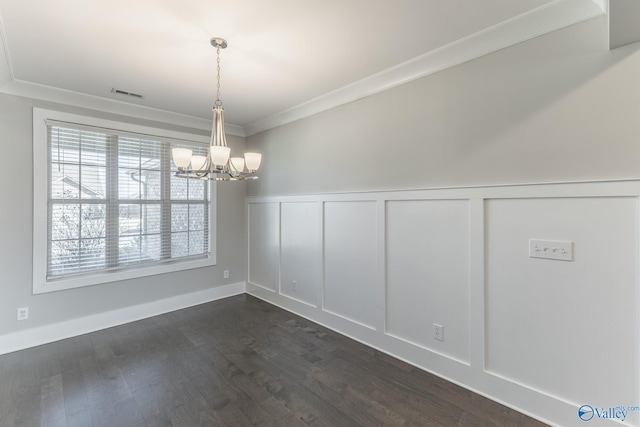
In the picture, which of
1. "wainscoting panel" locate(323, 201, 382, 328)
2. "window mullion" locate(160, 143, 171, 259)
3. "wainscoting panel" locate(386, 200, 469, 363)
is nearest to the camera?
"wainscoting panel" locate(386, 200, 469, 363)

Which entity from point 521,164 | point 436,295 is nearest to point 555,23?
point 521,164

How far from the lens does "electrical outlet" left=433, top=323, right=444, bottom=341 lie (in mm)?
2298

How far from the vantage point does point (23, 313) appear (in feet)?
9.16

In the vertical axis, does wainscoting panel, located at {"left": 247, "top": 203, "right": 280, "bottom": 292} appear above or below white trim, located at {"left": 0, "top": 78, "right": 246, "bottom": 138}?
below

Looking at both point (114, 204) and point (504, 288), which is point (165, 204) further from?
point (504, 288)

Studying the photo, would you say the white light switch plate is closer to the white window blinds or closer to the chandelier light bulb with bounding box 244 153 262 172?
the chandelier light bulb with bounding box 244 153 262 172

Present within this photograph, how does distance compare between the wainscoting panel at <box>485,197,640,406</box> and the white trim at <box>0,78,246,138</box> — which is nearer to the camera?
the wainscoting panel at <box>485,197,640,406</box>

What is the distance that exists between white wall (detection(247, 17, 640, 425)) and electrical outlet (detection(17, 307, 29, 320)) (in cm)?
318

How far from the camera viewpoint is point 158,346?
281 centimetres

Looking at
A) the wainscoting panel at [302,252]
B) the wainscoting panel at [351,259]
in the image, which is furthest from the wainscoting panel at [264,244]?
the wainscoting panel at [351,259]

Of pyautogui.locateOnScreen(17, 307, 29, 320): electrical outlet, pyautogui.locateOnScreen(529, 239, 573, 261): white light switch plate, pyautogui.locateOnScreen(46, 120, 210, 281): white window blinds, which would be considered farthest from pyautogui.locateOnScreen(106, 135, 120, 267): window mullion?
pyautogui.locateOnScreen(529, 239, 573, 261): white light switch plate

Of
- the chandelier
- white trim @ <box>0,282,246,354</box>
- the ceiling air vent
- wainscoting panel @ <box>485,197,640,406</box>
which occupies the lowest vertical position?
white trim @ <box>0,282,246,354</box>

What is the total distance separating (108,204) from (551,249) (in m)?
4.23

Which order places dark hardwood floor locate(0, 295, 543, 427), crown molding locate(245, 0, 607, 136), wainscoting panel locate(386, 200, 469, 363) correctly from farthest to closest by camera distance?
wainscoting panel locate(386, 200, 469, 363), dark hardwood floor locate(0, 295, 543, 427), crown molding locate(245, 0, 607, 136)
